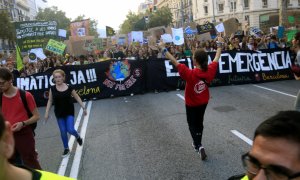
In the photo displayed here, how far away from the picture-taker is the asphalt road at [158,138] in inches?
234

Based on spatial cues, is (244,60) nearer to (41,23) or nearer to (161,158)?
(161,158)

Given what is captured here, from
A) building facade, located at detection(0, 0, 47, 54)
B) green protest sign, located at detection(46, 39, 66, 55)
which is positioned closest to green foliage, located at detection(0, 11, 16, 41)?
building facade, located at detection(0, 0, 47, 54)

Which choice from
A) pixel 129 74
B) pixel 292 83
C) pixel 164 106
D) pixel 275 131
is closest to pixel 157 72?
pixel 129 74

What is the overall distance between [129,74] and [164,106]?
3.80 m

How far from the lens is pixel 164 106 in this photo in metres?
11.6

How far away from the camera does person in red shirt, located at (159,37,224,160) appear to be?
6.05 meters

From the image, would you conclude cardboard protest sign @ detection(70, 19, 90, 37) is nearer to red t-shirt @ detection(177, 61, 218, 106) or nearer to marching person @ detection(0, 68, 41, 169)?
red t-shirt @ detection(177, 61, 218, 106)

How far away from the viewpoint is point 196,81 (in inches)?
241

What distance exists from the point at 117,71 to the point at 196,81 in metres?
9.03

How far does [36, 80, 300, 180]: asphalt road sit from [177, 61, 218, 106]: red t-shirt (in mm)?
970

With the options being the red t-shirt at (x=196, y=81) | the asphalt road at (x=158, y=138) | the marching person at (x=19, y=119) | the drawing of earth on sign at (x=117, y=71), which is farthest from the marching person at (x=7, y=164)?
the drawing of earth on sign at (x=117, y=71)

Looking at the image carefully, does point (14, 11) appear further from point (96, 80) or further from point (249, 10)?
point (96, 80)

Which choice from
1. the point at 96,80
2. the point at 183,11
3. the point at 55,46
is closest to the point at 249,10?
the point at 183,11

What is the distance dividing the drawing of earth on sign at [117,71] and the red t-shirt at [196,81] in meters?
8.82
